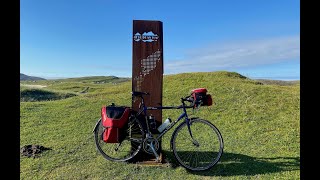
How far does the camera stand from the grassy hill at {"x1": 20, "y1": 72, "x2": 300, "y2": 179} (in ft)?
20.2

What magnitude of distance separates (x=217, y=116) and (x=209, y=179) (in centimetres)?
618

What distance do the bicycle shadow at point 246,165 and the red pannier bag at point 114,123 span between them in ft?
4.67

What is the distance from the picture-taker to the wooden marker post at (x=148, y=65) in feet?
22.2

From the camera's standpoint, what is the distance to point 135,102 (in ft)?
22.4

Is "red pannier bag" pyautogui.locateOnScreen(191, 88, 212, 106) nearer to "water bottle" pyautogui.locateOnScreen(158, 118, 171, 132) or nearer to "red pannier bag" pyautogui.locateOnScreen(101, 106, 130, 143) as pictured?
"water bottle" pyautogui.locateOnScreen(158, 118, 171, 132)

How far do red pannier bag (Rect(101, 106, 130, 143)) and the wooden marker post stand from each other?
0.61 metres

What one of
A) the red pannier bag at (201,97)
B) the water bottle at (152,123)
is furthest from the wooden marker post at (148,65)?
the red pannier bag at (201,97)

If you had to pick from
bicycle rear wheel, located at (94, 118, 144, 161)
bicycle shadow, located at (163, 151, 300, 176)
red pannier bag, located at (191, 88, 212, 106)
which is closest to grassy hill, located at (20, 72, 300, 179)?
bicycle shadow, located at (163, 151, 300, 176)

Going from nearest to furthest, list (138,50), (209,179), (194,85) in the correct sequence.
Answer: (209,179)
(138,50)
(194,85)

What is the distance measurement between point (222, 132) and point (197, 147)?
9.22 ft

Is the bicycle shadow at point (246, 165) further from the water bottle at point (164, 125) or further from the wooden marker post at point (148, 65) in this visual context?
the wooden marker post at point (148, 65)

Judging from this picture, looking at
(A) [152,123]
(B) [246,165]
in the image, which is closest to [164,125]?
(A) [152,123]
